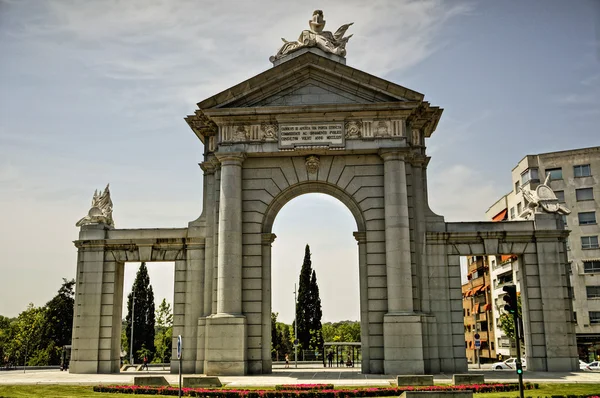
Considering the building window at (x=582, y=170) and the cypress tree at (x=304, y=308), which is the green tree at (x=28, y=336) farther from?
the building window at (x=582, y=170)

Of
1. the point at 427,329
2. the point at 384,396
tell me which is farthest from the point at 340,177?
the point at 384,396

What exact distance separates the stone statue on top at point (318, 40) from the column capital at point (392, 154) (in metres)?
6.50

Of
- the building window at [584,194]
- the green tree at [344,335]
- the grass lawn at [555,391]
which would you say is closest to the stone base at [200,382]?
the grass lawn at [555,391]

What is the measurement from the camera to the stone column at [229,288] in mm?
29500

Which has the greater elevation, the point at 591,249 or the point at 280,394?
the point at 591,249

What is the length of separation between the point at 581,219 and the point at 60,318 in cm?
5790

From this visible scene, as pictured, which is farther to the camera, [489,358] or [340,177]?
[489,358]

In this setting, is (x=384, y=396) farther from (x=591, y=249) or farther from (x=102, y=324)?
(x=591, y=249)

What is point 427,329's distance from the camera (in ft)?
101

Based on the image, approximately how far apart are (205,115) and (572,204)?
147ft

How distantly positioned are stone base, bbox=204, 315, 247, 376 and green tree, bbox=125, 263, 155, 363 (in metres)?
43.9

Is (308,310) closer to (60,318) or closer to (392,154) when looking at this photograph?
(60,318)

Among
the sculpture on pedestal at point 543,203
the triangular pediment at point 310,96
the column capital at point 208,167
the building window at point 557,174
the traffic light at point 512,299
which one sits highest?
A: the building window at point 557,174

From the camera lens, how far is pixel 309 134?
32.0 meters
